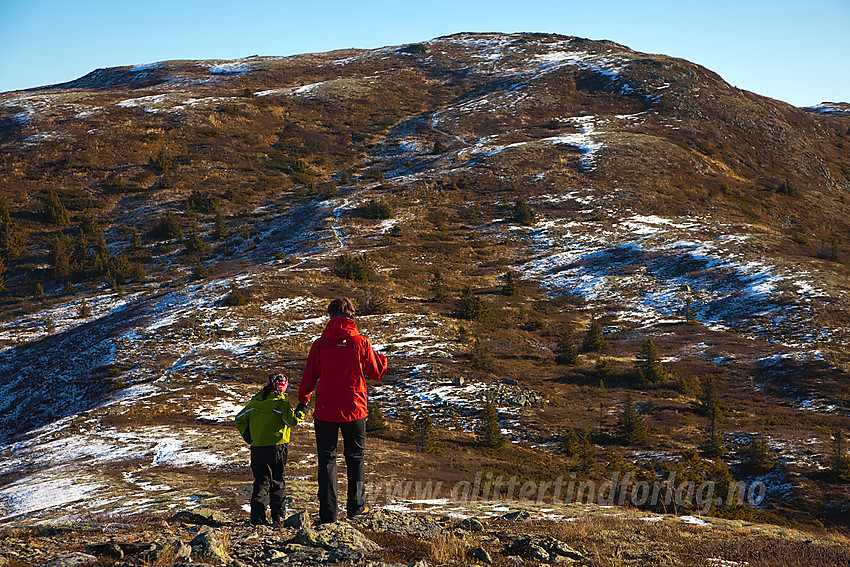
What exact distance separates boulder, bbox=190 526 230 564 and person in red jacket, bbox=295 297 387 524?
5.18ft

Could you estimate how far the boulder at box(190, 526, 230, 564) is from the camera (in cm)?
602

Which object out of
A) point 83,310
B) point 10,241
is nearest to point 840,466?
point 83,310

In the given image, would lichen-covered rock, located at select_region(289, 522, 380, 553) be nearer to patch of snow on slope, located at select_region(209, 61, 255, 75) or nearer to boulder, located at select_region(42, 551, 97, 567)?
boulder, located at select_region(42, 551, 97, 567)

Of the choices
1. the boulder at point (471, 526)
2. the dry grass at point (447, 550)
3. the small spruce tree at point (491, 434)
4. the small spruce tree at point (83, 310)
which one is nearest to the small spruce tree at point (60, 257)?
the small spruce tree at point (83, 310)

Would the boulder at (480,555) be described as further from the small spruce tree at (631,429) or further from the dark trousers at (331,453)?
the small spruce tree at (631,429)

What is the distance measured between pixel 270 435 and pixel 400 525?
7.52ft

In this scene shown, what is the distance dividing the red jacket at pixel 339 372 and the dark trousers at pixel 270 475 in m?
1.25

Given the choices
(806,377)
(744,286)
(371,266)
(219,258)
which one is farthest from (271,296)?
(744,286)

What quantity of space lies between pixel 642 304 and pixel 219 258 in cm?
3132

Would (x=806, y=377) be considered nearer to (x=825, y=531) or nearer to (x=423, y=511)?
(x=825, y=531)

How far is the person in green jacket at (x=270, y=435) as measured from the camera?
8523 mm

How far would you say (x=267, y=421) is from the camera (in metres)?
8.54

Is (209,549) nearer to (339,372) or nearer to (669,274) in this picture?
(339,372)

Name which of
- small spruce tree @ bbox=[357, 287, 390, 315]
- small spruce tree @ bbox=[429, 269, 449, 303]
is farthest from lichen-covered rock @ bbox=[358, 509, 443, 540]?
small spruce tree @ bbox=[429, 269, 449, 303]
